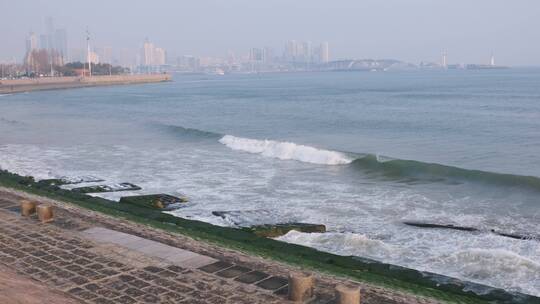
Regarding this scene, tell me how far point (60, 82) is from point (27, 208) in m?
123

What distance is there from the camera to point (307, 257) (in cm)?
1074

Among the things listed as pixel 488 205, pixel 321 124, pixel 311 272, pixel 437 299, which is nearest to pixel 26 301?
pixel 311 272

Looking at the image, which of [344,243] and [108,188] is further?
[108,188]

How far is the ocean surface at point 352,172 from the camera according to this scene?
12.1m

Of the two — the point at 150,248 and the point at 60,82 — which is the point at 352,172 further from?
the point at 60,82

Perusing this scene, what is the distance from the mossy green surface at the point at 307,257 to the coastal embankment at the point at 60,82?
9364cm

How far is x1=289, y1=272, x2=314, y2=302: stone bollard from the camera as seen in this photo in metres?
7.82

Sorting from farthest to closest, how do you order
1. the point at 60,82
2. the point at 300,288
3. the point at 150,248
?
the point at 60,82
the point at 150,248
the point at 300,288

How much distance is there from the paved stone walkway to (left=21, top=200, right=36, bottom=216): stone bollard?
42 cm

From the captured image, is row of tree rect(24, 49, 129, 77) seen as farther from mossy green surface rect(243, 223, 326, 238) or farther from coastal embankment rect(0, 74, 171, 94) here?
mossy green surface rect(243, 223, 326, 238)

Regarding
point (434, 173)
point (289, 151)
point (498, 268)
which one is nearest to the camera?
point (498, 268)

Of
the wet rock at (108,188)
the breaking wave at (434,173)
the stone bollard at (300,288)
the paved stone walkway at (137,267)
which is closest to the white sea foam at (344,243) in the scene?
the paved stone walkway at (137,267)

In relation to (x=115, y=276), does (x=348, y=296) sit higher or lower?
higher

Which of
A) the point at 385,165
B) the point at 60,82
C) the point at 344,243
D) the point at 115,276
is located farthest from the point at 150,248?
the point at 60,82
